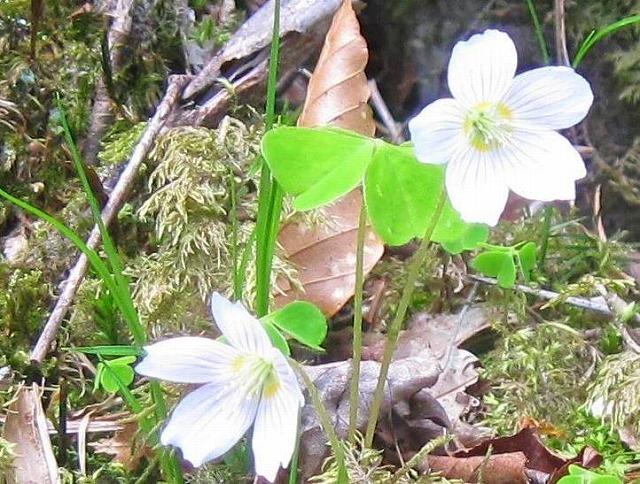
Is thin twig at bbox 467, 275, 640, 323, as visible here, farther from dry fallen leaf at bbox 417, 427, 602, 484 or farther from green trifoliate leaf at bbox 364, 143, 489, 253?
green trifoliate leaf at bbox 364, 143, 489, 253

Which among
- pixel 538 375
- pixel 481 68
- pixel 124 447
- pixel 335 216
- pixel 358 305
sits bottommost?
pixel 538 375

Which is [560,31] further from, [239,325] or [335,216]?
[239,325]

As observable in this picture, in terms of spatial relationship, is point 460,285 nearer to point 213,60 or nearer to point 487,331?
point 487,331

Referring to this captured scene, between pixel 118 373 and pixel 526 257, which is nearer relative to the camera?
pixel 118 373

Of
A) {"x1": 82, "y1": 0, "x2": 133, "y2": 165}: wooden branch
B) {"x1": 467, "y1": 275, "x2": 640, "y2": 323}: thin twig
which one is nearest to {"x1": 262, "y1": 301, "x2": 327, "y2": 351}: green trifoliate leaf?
{"x1": 467, "y1": 275, "x2": 640, "y2": 323}: thin twig

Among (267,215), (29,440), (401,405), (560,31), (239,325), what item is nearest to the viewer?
(239,325)

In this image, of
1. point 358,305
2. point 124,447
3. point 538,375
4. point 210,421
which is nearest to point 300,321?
point 358,305

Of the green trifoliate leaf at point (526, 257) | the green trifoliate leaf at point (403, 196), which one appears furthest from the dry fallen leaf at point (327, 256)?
the green trifoliate leaf at point (403, 196)
